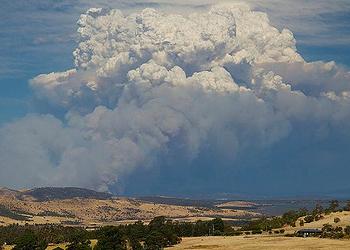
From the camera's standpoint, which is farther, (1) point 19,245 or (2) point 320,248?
(1) point 19,245

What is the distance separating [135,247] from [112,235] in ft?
23.5

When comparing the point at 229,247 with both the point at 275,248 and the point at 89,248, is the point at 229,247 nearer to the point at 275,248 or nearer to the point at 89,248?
the point at 275,248

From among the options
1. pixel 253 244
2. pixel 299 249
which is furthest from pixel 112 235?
pixel 299 249

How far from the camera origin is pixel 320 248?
181750mm

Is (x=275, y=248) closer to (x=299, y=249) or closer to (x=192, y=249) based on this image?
(x=299, y=249)

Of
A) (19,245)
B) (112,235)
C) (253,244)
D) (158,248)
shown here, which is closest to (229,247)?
(253,244)

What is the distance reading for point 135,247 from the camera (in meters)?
197

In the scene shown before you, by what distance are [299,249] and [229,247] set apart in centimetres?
2320

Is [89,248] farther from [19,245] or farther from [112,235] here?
[19,245]

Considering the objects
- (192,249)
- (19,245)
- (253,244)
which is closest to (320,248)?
(253,244)

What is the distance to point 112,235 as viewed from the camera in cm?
19788

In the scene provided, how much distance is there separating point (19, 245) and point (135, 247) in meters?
32.3

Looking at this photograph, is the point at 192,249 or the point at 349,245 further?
the point at 192,249

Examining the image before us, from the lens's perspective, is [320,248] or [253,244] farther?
[253,244]
